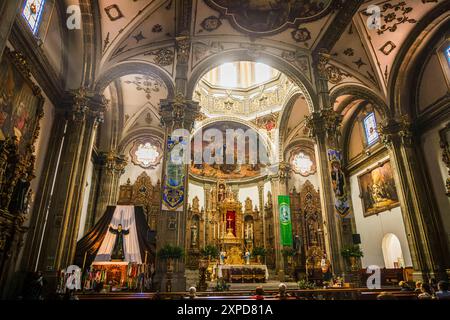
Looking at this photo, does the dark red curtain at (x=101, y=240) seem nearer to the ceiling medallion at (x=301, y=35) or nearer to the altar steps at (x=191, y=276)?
the altar steps at (x=191, y=276)

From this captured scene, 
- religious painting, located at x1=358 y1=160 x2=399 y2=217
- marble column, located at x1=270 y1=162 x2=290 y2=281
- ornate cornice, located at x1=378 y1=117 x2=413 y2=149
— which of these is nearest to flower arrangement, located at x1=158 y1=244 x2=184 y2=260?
marble column, located at x1=270 y1=162 x2=290 y2=281

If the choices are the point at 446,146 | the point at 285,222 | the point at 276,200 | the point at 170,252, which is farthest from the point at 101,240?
the point at 446,146

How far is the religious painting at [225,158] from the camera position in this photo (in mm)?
23578

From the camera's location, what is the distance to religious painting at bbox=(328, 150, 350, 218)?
12.6m

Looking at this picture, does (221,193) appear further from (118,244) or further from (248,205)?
(118,244)

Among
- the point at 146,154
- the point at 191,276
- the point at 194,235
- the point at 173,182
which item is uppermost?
the point at 146,154

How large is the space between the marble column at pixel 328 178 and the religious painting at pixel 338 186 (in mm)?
168

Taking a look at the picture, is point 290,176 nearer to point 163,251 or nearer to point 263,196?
point 263,196

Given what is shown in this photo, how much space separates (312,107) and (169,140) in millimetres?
7654

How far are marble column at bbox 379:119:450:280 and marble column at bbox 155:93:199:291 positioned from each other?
11.0 m

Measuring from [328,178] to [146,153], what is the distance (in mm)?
13454

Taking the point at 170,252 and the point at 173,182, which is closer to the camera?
the point at 170,252

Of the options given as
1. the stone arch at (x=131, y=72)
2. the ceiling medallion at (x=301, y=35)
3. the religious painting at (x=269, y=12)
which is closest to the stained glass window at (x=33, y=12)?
the stone arch at (x=131, y=72)

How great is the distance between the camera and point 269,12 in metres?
13.9
